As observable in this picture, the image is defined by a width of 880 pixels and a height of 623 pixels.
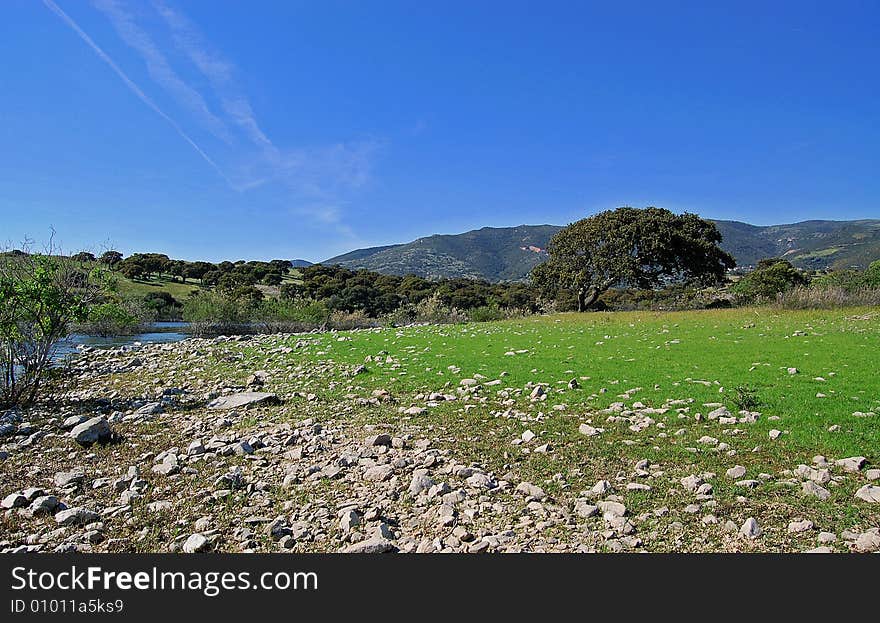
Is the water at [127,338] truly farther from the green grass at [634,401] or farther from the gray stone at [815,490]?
the gray stone at [815,490]

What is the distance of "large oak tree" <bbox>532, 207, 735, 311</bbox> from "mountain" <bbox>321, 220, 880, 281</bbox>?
75.5m

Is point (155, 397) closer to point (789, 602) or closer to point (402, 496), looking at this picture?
point (402, 496)

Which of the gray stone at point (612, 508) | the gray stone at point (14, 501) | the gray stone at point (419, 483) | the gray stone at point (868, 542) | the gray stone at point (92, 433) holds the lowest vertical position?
the gray stone at point (868, 542)

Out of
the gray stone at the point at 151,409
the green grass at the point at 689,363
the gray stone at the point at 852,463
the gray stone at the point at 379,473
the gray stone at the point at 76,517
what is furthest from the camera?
the gray stone at the point at 151,409

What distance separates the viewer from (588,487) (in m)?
5.14

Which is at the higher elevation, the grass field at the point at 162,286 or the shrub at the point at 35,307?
the grass field at the point at 162,286

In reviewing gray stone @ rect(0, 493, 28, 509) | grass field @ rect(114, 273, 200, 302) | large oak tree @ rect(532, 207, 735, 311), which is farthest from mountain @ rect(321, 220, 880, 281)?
gray stone @ rect(0, 493, 28, 509)

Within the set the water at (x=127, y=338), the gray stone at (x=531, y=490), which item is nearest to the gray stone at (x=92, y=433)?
the gray stone at (x=531, y=490)

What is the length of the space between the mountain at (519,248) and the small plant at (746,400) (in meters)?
106

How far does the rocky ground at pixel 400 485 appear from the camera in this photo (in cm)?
425

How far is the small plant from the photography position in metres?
7.27

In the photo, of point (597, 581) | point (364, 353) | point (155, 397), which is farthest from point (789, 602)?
point (364, 353)

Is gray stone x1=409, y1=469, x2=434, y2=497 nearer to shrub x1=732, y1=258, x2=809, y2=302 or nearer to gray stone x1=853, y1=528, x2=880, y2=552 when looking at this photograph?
gray stone x1=853, y1=528, x2=880, y2=552

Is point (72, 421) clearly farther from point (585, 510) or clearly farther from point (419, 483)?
point (585, 510)
